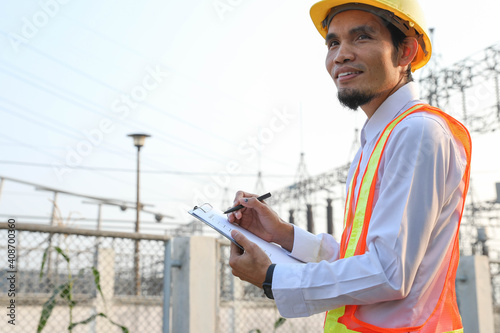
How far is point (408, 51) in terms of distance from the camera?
194 centimetres

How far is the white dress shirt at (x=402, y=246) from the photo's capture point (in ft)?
4.95

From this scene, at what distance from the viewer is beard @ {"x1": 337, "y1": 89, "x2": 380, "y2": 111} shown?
6.16ft

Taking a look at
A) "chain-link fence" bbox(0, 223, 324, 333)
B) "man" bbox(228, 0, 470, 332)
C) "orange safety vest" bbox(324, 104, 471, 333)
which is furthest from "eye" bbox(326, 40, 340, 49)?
"chain-link fence" bbox(0, 223, 324, 333)

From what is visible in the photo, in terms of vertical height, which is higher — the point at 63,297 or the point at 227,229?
the point at 227,229

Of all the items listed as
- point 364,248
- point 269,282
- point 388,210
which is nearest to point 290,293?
point 269,282

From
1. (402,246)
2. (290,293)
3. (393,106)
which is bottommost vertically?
(290,293)

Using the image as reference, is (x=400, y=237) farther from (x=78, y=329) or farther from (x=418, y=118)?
(x=78, y=329)

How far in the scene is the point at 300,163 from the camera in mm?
36250

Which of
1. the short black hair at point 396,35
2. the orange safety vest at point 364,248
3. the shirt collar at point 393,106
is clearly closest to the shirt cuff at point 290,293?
the orange safety vest at point 364,248

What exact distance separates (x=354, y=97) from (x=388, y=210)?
1.65 ft

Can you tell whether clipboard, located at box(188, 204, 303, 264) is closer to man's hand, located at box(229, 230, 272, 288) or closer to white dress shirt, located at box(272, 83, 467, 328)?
man's hand, located at box(229, 230, 272, 288)

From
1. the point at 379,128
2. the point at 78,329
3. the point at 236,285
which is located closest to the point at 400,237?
the point at 379,128

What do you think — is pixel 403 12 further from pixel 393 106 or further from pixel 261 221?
pixel 261 221

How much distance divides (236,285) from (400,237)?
5440 mm
